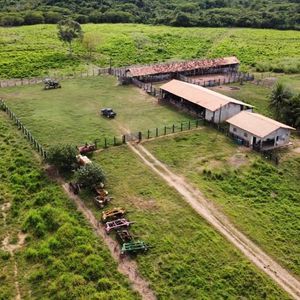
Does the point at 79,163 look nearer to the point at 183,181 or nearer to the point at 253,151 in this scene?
the point at 183,181

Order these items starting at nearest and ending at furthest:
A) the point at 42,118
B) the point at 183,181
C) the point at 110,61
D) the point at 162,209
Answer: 1. the point at 162,209
2. the point at 183,181
3. the point at 42,118
4. the point at 110,61

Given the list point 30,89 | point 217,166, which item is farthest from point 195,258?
point 30,89

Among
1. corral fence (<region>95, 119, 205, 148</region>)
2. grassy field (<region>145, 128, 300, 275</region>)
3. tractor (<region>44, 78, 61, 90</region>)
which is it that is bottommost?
grassy field (<region>145, 128, 300, 275</region>)

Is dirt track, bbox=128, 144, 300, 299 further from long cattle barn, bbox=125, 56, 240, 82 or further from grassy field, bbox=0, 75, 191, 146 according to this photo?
long cattle barn, bbox=125, 56, 240, 82

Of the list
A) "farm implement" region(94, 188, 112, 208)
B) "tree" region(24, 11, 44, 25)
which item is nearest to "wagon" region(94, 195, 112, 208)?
"farm implement" region(94, 188, 112, 208)

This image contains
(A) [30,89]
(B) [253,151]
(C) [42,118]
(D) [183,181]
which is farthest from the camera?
(A) [30,89]

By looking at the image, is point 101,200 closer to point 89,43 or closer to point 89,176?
point 89,176

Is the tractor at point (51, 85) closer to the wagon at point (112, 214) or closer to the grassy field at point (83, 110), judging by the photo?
the grassy field at point (83, 110)
